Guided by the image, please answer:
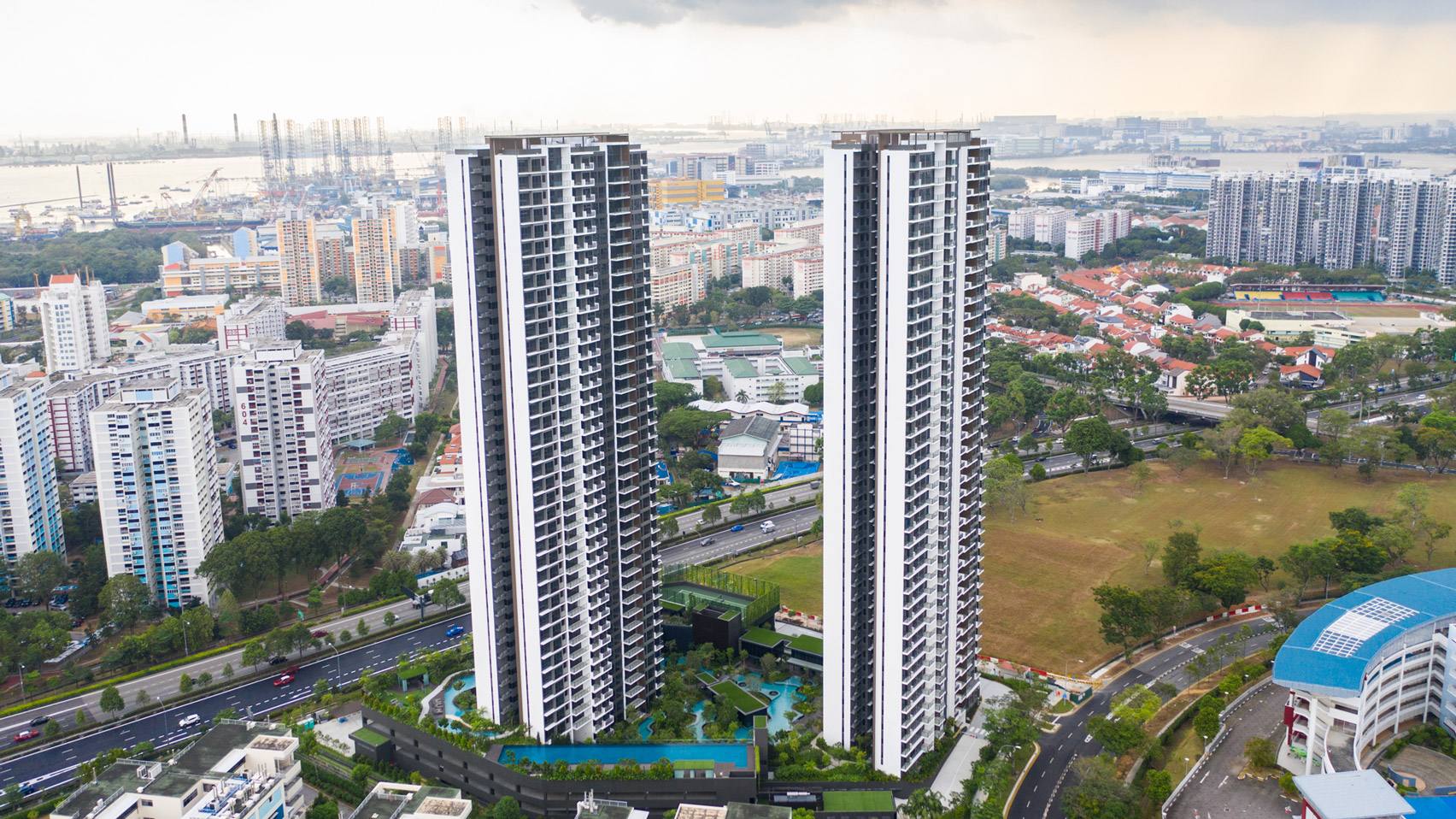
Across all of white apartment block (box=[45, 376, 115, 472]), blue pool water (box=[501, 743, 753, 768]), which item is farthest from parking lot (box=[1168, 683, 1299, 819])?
white apartment block (box=[45, 376, 115, 472])

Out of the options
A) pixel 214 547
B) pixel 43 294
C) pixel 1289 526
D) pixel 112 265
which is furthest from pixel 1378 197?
pixel 112 265

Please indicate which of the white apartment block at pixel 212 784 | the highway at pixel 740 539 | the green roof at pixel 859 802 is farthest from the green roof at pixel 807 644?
the highway at pixel 740 539

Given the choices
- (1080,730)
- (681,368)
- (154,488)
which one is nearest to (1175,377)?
(681,368)

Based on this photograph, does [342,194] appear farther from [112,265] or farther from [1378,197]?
[1378,197]

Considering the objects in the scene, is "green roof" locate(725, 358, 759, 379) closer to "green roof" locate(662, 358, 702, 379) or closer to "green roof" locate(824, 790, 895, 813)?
"green roof" locate(662, 358, 702, 379)

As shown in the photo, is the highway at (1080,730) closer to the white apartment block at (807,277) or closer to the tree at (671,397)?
the tree at (671,397)

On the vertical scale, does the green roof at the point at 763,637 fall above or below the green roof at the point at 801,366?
below
